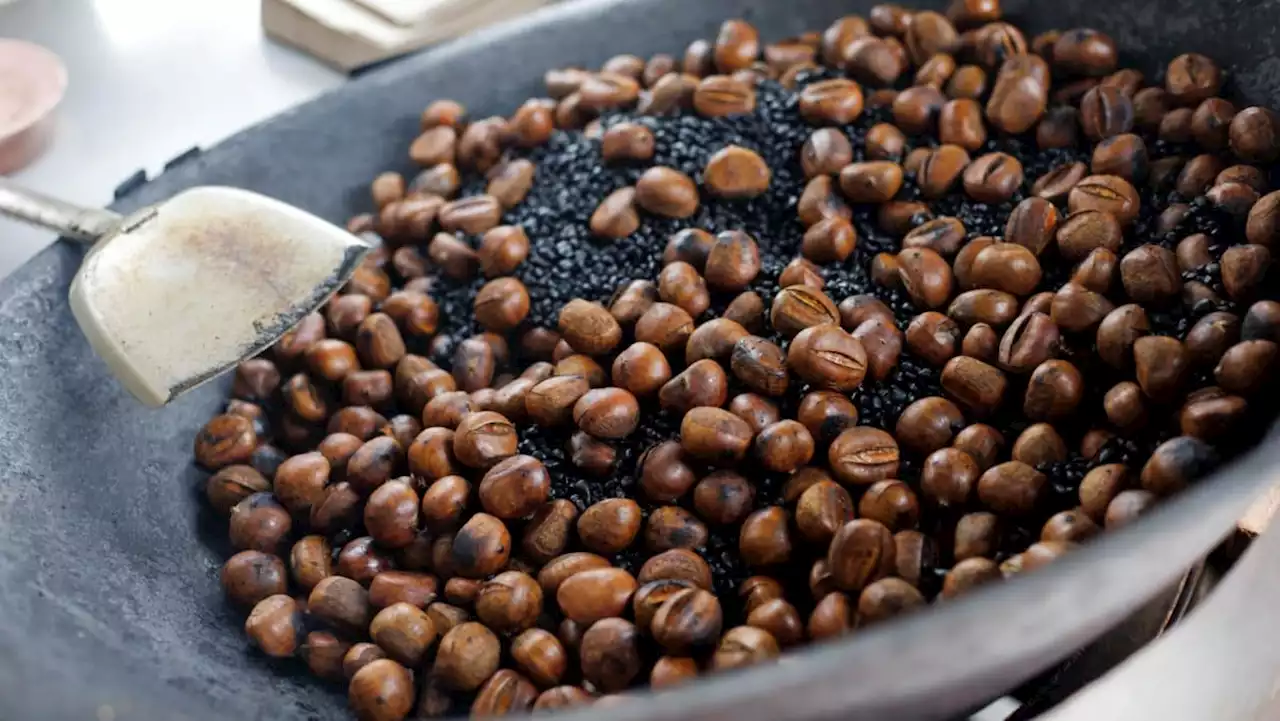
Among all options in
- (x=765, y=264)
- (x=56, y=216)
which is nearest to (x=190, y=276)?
(x=56, y=216)

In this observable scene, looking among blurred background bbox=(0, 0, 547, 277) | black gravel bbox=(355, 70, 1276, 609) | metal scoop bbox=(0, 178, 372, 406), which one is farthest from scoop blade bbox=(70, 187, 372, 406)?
blurred background bbox=(0, 0, 547, 277)

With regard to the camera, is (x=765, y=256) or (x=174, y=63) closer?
(x=765, y=256)

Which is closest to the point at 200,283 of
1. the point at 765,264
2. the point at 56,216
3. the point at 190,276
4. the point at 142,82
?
the point at 190,276

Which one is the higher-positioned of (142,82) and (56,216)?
(56,216)

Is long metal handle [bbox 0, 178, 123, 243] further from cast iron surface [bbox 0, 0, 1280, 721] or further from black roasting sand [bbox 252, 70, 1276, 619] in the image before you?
black roasting sand [bbox 252, 70, 1276, 619]

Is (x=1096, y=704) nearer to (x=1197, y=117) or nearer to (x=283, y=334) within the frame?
(x=1197, y=117)

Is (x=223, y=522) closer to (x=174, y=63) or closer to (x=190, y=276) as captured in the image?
(x=190, y=276)

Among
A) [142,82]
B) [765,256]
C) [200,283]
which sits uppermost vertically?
[765,256]
